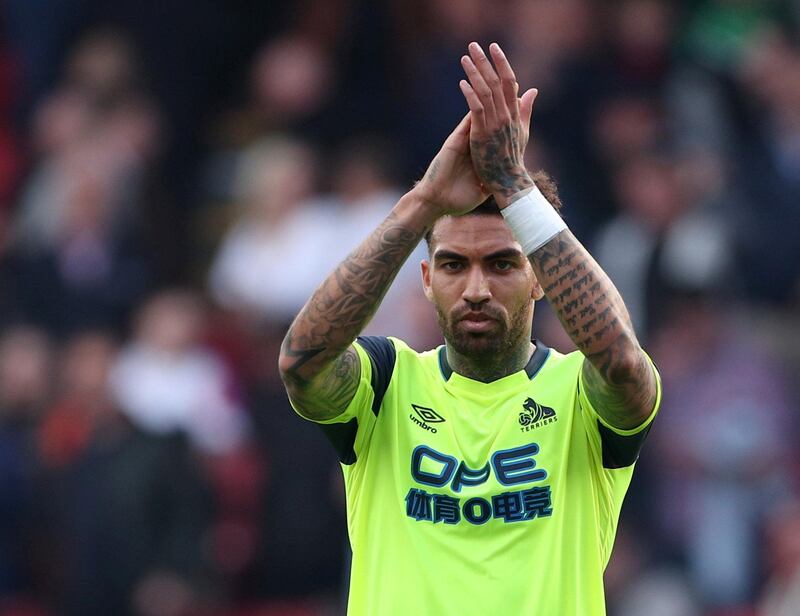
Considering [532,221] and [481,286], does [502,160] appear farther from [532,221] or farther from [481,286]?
[481,286]

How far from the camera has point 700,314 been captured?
10.5 metres

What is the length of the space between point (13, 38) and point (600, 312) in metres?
10.3

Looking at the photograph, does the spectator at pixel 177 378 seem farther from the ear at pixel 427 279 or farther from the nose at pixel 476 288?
the nose at pixel 476 288

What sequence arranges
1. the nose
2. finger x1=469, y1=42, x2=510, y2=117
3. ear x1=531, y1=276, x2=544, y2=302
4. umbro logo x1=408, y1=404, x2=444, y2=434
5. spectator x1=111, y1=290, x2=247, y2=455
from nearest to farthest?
1. finger x1=469, y1=42, x2=510, y2=117
2. the nose
3. umbro logo x1=408, y1=404, x2=444, y2=434
4. ear x1=531, y1=276, x2=544, y2=302
5. spectator x1=111, y1=290, x2=247, y2=455

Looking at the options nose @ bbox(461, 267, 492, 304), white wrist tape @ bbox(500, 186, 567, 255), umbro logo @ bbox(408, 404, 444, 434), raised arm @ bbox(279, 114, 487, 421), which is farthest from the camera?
umbro logo @ bbox(408, 404, 444, 434)

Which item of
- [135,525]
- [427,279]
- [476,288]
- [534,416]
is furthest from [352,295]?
[135,525]

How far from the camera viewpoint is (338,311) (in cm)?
516

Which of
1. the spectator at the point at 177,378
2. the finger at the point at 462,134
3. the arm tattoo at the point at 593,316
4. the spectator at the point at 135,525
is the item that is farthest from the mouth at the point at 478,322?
the spectator at the point at 177,378

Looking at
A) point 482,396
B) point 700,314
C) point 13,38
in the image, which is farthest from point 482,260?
point 13,38

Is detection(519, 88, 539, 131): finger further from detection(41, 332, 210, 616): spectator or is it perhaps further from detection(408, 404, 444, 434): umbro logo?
detection(41, 332, 210, 616): spectator

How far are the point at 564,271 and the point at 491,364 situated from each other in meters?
0.56

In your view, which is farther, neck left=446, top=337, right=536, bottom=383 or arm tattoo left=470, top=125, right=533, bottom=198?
neck left=446, top=337, right=536, bottom=383

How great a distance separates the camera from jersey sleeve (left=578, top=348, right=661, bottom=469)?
5.19 meters

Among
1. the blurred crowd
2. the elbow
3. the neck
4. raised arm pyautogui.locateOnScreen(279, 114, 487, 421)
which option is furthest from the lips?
the blurred crowd
